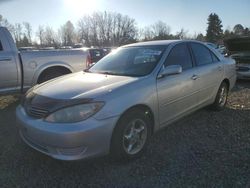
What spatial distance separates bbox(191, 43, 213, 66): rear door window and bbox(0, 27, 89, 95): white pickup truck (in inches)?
127

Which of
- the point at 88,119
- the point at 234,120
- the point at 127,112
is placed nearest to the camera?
the point at 88,119

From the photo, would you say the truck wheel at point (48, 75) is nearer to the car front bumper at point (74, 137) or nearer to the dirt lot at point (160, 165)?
the dirt lot at point (160, 165)

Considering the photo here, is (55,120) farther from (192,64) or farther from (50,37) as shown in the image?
(50,37)

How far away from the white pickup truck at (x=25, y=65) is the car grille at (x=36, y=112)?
2.79m

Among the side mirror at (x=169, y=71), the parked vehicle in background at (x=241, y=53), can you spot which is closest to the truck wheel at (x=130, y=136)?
the side mirror at (x=169, y=71)

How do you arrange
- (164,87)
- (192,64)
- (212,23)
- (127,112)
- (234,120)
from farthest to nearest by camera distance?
(212,23), (234,120), (192,64), (164,87), (127,112)

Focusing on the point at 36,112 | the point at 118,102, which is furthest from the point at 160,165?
the point at 36,112

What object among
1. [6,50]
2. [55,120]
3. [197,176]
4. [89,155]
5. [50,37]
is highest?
[50,37]

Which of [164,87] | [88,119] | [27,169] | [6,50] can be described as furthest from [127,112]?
[6,50]

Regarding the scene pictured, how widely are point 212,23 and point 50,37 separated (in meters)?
45.1

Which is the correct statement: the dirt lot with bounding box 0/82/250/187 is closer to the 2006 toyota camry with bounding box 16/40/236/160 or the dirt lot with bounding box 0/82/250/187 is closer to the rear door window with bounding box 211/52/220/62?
the 2006 toyota camry with bounding box 16/40/236/160

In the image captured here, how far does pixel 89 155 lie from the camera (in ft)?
10.2

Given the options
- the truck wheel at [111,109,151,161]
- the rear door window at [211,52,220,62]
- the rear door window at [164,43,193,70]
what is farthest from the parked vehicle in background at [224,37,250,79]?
the truck wheel at [111,109,151,161]

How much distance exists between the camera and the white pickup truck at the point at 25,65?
593 centimetres
